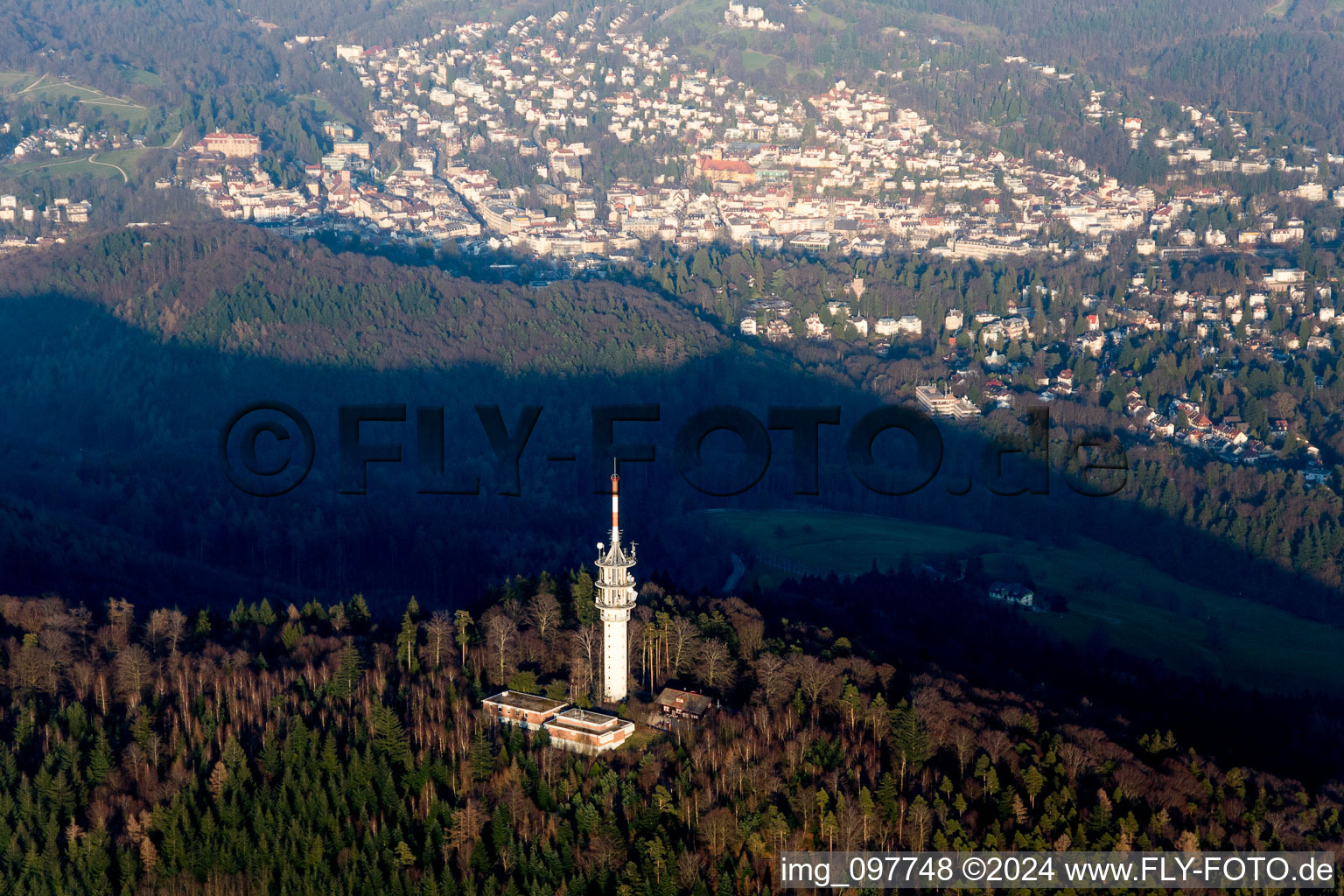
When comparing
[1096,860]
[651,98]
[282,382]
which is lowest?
[1096,860]

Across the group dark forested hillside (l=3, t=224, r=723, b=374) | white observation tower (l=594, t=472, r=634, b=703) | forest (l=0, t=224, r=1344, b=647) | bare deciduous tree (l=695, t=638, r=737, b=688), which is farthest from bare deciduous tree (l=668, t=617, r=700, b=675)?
dark forested hillside (l=3, t=224, r=723, b=374)

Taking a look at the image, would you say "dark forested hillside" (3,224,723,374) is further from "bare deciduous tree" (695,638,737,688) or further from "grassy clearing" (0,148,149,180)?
"bare deciduous tree" (695,638,737,688)

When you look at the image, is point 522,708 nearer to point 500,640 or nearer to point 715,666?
point 500,640

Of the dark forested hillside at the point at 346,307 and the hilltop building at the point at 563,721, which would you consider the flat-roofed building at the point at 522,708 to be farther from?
the dark forested hillside at the point at 346,307

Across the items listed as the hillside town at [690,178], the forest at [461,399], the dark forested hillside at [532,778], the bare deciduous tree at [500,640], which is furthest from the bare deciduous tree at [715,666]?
the hillside town at [690,178]

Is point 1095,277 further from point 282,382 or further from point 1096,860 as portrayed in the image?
point 1096,860

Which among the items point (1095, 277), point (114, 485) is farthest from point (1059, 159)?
point (114, 485)

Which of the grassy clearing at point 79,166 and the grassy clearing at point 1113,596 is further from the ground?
the grassy clearing at point 79,166
